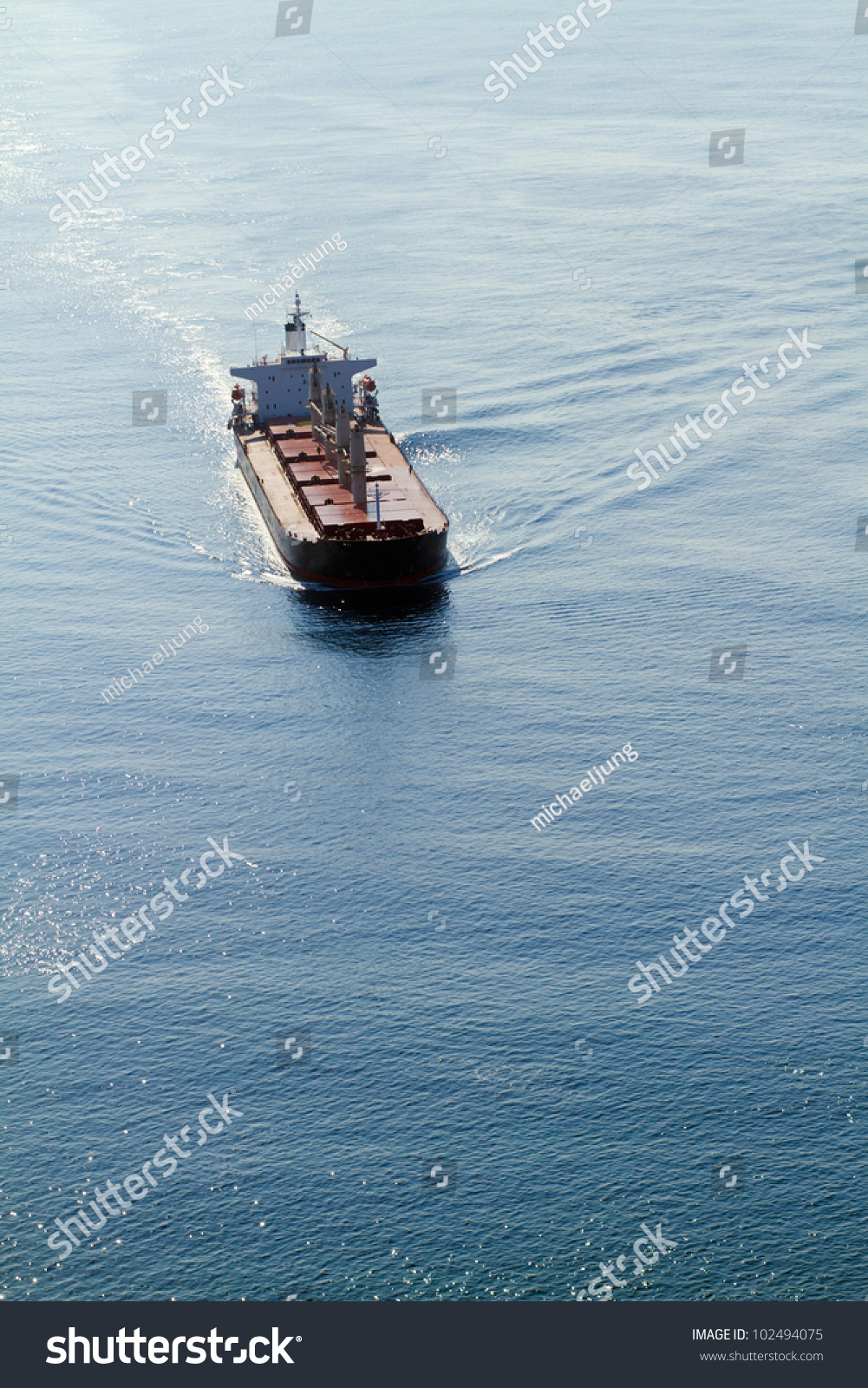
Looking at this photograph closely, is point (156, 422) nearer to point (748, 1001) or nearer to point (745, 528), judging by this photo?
point (745, 528)

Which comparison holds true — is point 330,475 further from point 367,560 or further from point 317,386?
point 367,560

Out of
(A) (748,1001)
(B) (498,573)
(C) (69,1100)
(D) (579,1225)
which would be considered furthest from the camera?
(B) (498,573)

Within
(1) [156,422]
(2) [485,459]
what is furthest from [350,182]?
(2) [485,459]

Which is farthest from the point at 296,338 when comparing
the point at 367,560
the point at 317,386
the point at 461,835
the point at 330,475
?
the point at 461,835

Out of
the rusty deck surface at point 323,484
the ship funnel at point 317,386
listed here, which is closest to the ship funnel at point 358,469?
the rusty deck surface at point 323,484

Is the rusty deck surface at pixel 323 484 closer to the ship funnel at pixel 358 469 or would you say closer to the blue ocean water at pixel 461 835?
the ship funnel at pixel 358 469
